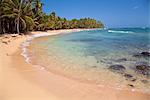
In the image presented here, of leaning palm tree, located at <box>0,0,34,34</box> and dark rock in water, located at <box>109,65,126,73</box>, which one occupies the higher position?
leaning palm tree, located at <box>0,0,34,34</box>

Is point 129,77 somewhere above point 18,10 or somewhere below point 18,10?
below

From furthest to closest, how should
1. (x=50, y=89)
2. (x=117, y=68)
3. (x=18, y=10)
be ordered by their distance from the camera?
1. (x=18, y=10)
2. (x=117, y=68)
3. (x=50, y=89)

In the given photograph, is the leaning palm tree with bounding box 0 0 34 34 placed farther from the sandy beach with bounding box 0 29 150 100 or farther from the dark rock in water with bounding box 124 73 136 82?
the dark rock in water with bounding box 124 73 136 82

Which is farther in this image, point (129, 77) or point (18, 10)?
point (18, 10)

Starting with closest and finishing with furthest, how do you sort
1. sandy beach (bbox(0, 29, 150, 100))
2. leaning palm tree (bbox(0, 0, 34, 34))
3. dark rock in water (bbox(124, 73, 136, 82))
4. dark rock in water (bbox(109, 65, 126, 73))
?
sandy beach (bbox(0, 29, 150, 100)), dark rock in water (bbox(124, 73, 136, 82)), dark rock in water (bbox(109, 65, 126, 73)), leaning palm tree (bbox(0, 0, 34, 34))

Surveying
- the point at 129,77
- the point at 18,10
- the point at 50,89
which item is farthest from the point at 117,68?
the point at 18,10

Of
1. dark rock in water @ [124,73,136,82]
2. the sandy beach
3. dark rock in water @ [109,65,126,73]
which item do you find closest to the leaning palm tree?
dark rock in water @ [109,65,126,73]

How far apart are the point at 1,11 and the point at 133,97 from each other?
1789cm

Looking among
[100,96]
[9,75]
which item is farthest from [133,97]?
[9,75]

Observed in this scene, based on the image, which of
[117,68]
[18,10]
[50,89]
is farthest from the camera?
[18,10]

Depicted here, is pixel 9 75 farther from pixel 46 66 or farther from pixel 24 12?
pixel 24 12

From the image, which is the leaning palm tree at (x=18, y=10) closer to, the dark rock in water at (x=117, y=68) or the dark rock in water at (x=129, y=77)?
the dark rock in water at (x=117, y=68)

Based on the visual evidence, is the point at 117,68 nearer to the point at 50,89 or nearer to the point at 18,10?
the point at 50,89

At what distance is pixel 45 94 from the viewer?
401 centimetres
